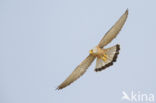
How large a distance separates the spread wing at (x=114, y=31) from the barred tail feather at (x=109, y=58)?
208 mm

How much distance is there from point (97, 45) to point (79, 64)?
21.9 inches

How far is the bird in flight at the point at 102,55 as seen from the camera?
285 inches

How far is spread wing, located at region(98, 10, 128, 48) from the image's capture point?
7.46 metres

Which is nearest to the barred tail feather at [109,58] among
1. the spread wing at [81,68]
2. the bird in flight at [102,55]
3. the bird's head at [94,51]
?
the bird in flight at [102,55]

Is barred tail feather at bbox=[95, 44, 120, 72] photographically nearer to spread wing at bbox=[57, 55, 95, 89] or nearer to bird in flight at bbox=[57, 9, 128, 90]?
bird in flight at bbox=[57, 9, 128, 90]

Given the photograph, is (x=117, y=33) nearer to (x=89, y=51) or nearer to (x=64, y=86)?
(x=89, y=51)

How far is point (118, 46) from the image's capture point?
7285 mm

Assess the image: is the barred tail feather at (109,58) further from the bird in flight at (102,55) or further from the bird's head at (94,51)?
the bird's head at (94,51)

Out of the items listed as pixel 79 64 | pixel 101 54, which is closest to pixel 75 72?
pixel 79 64

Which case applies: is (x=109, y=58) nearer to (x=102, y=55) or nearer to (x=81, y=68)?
(x=102, y=55)

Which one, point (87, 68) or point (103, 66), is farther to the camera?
point (87, 68)

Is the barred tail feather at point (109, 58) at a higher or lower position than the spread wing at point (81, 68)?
lower

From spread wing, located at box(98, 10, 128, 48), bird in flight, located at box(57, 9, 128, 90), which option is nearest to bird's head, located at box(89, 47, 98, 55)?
bird in flight, located at box(57, 9, 128, 90)

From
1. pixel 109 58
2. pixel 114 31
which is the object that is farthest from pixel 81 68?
pixel 114 31
